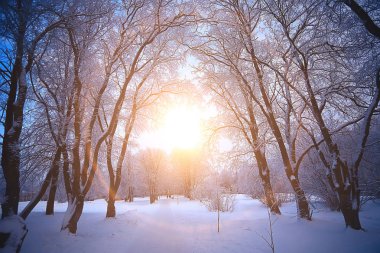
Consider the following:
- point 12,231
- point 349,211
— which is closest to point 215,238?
point 349,211

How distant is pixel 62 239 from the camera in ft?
20.4

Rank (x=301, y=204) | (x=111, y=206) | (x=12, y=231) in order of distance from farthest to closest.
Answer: (x=111, y=206) < (x=301, y=204) < (x=12, y=231)

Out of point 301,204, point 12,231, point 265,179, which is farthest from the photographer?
point 265,179

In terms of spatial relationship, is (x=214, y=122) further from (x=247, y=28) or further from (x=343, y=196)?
(x=343, y=196)

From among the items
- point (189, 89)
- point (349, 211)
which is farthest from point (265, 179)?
point (189, 89)

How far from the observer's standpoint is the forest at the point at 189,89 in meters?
5.68

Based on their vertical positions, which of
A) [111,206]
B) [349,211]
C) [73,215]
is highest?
[349,211]

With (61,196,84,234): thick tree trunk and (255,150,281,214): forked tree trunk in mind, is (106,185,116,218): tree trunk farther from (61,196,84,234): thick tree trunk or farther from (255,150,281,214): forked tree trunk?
(255,150,281,214): forked tree trunk

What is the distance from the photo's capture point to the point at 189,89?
36.4ft

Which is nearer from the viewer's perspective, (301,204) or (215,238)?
(215,238)

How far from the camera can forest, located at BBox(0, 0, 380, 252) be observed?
18.6 feet

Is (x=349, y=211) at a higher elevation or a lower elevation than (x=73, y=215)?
higher

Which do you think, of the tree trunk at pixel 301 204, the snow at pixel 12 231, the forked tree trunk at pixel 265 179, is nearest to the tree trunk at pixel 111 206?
the snow at pixel 12 231

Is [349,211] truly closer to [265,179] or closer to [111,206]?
[265,179]
